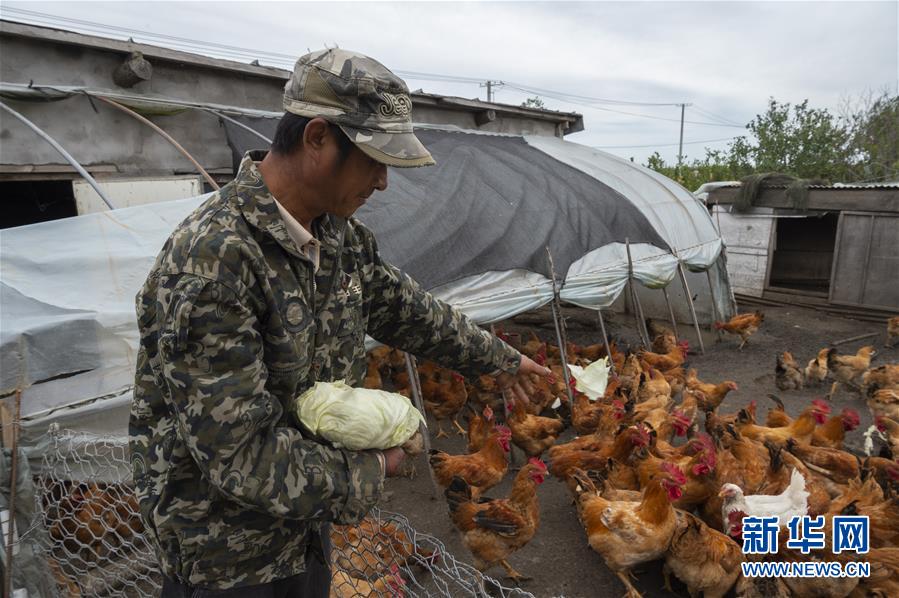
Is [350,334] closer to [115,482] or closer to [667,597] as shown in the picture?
[115,482]

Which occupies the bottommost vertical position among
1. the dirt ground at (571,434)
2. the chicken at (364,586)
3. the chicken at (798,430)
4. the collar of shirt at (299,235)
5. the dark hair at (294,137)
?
the dirt ground at (571,434)

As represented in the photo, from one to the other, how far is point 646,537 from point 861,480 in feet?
6.11

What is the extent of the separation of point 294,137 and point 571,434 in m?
5.84

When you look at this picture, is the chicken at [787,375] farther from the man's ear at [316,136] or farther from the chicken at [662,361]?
the man's ear at [316,136]

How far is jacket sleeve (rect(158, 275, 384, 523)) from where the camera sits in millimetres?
1164

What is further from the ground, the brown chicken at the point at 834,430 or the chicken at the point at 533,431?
the brown chicken at the point at 834,430

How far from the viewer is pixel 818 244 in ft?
42.8

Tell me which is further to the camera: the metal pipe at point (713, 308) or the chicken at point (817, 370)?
the metal pipe at point (713, 308)

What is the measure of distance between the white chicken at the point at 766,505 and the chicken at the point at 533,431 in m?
2.03

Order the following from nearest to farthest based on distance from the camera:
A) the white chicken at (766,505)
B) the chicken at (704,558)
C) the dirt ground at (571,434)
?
the chicken at (704,558) → the white chicken at (766,505) → the dirt ground at (571,434)

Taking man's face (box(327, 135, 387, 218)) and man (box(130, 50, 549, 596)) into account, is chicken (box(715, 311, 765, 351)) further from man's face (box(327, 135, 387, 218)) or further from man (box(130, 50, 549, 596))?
man's face (box(327, 135, 387, 218))

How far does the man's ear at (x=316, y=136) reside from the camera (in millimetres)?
1343


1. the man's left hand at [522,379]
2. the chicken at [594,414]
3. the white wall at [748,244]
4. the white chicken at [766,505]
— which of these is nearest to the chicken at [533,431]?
the chicken at [594,414]

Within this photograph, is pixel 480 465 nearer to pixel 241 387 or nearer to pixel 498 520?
pixel 498 520
